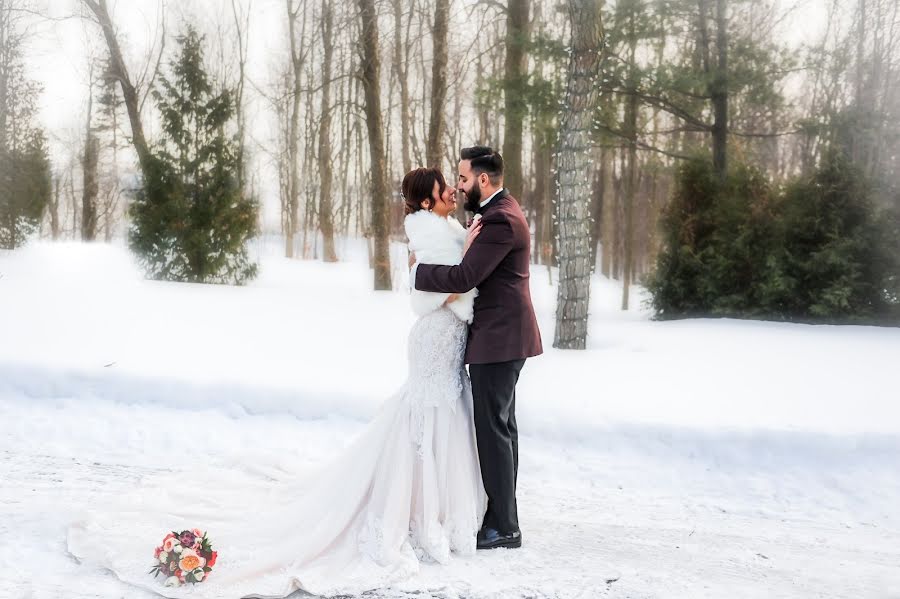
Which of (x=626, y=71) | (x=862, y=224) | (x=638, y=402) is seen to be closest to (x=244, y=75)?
(x=626, y=71)

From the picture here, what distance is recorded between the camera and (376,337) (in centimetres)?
1002

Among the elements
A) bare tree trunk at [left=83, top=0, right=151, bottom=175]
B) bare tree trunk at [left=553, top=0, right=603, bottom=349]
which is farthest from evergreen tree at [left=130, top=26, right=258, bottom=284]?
bare tree trunk at [left=553, top=0, right=603, bottom=349]

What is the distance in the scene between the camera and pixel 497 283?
4121 millimetres

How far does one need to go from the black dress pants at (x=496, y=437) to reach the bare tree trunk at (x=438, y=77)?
9.74 metres

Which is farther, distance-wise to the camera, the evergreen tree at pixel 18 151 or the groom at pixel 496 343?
the evergreen tree at pixel 18 151

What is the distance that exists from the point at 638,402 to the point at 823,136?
27.1ft

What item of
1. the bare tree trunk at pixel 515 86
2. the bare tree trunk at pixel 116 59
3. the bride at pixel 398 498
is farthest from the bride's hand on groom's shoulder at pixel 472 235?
the bare tree trunk at pixel 116 59

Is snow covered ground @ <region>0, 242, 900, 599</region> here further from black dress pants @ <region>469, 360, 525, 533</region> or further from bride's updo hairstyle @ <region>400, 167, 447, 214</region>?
bride's updo hairstyle @ <region>400, 167, 447, 214</region>

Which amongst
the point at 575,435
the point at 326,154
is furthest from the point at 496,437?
the point at 326,154

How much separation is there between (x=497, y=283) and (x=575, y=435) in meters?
2.45

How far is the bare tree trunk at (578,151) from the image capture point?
8.54m

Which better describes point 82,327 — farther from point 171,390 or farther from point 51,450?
point 51,450

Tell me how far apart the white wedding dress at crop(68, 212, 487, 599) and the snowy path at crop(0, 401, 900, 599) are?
0.66 feet

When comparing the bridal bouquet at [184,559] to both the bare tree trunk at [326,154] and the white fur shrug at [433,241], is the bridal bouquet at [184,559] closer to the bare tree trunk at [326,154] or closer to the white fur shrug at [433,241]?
the white fur shrug at [433,241]
